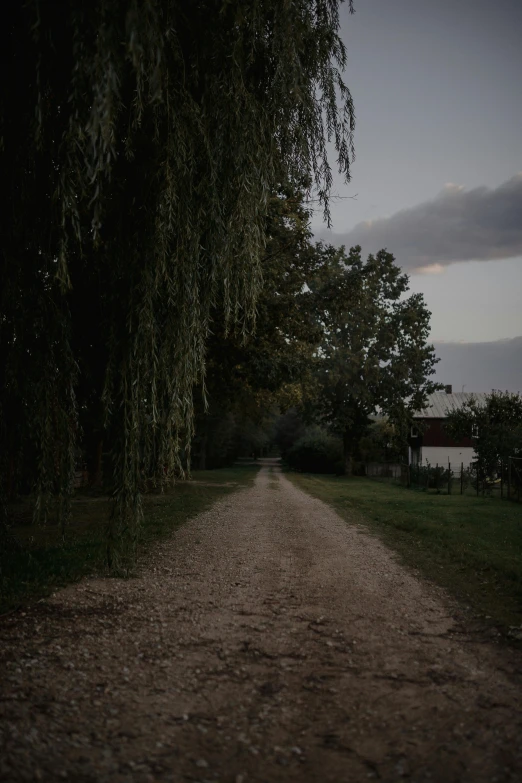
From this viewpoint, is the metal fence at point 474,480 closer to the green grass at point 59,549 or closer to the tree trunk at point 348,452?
the green grass at point 59,549

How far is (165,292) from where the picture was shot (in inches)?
228

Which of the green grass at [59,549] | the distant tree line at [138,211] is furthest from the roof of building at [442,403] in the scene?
the distant tree line at [138,211]

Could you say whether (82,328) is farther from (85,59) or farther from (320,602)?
(320,602)

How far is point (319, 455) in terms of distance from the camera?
5106cm

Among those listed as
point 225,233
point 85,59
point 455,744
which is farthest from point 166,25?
point 455,744

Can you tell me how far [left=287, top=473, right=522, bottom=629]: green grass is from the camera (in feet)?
20.4

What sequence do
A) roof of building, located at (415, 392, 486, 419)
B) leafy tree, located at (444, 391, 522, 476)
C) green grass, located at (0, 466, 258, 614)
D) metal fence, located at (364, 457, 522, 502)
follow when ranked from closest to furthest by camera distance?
green grass, located at (0, 466, 258, 614) < metal fence, located at (364, 457, 522, 502) < leafy tree, located at (444, 391, 522, 476) < roof of building, located at (415, 392, 486, 419)

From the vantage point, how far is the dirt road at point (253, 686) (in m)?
2.83

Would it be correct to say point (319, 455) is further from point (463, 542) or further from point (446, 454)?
point (463, 542)

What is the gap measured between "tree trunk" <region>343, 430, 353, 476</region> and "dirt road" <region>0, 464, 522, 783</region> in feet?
120

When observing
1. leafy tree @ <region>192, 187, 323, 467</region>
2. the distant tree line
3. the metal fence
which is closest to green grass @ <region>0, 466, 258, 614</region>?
the distant tree line

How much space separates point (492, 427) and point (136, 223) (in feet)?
68.4

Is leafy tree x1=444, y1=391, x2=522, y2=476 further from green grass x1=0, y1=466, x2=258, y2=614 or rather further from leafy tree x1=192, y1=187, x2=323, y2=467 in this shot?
green grass x1=0, y1=466, x2=258, y2=614

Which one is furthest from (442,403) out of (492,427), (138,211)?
(138,211)
